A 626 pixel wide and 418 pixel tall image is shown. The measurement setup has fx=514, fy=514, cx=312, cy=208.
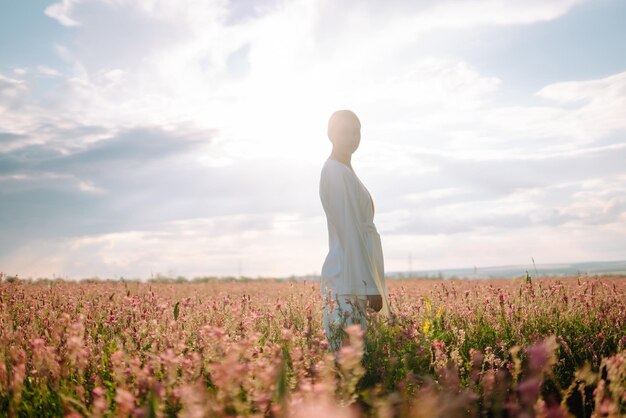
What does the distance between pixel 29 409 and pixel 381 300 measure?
9.39 feet

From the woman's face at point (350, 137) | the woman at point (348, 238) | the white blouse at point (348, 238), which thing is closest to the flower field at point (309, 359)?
the woman at point (348, 238)

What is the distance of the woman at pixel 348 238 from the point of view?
15.3 feet

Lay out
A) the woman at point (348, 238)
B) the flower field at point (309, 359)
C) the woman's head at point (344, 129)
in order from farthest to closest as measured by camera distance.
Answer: the woman's head at point (344, 129), the woman at point (348, 238), the flower field at point (309, 359)

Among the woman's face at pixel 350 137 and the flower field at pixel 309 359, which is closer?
the flower field at pixel 309 359

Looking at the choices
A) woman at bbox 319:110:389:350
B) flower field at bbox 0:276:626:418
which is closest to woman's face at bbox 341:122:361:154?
woman at bbox 319:110:389:350

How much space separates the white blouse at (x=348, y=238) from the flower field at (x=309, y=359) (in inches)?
16.3

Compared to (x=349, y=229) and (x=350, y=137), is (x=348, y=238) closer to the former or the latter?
(x=349, y=229)

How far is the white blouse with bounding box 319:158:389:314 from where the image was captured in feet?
15.4

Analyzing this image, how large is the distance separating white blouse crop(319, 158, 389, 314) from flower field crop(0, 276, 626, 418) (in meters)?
0.41

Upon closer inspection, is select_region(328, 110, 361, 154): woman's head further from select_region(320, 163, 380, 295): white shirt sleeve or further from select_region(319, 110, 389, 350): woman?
select_region(320, 163, 380, 295): white shirt sleeve

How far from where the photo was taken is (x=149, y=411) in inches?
88.5

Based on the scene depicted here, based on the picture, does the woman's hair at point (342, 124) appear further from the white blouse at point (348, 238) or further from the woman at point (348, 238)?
the white blouse at point (348, 238)

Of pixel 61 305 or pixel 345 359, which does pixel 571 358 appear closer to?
pixel 345 359

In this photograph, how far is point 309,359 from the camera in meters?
3.46
